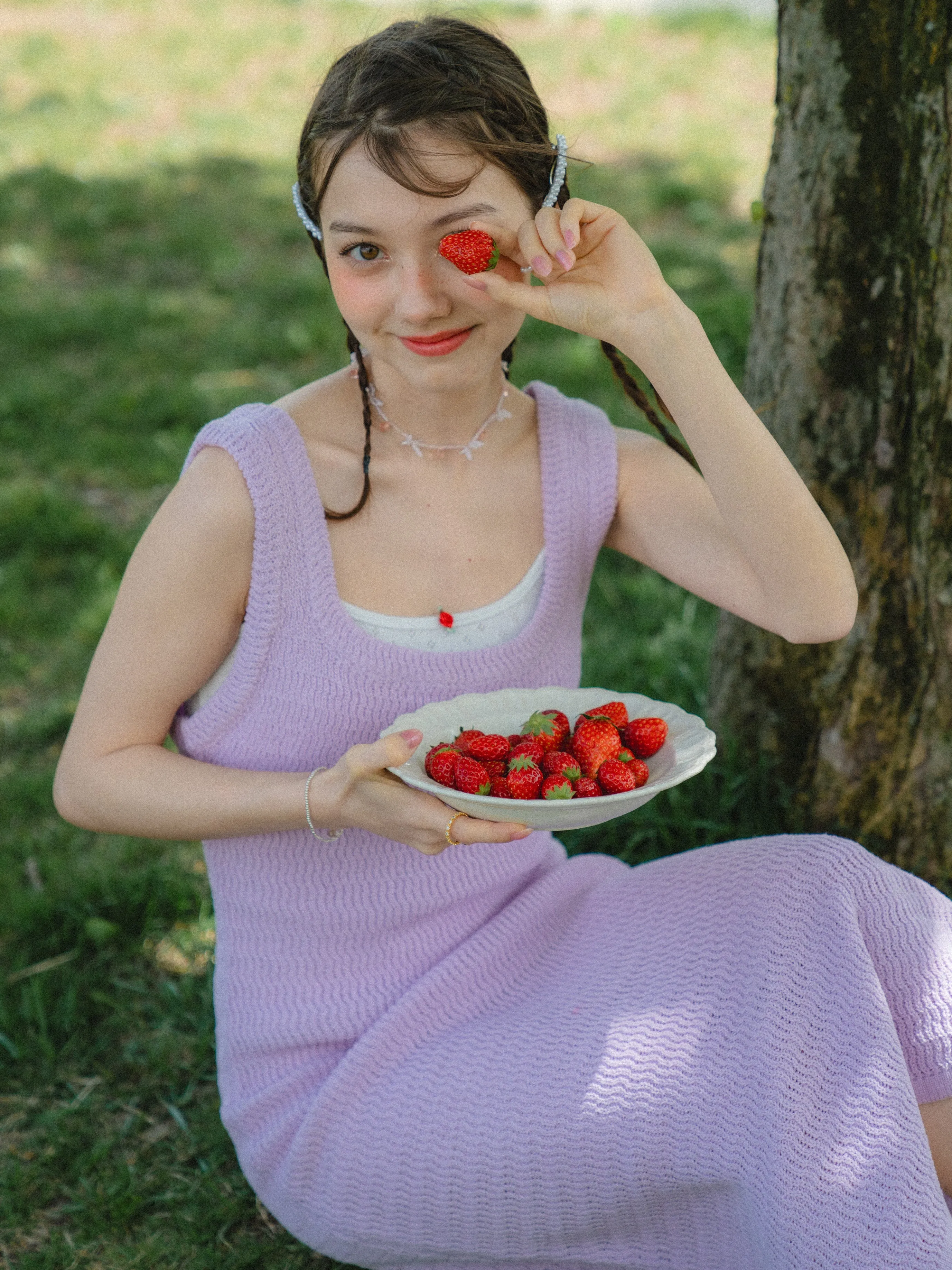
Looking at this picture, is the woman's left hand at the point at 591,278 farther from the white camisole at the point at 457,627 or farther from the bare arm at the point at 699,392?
the white camisole at the point at 457,627

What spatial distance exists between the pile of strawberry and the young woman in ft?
0.21

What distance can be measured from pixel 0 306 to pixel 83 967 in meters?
3.69

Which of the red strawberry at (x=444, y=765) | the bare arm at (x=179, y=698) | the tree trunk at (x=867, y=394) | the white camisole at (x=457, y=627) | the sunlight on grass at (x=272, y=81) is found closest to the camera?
the red strawberry at (x=444, y=765)

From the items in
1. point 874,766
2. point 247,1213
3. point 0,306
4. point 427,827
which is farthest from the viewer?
point 0,306

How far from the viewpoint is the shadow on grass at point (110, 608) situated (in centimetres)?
236

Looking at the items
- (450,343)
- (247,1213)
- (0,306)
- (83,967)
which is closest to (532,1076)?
(247,1213)

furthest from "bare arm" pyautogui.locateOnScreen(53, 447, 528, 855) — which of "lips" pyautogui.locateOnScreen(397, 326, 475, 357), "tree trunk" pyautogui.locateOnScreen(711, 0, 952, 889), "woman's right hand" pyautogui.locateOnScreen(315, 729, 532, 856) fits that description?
"tree trunk" pyautogui.locateOnScreen(711, 0, 952, 889)

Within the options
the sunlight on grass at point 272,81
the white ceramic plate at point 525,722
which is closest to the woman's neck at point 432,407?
the white ceramic plate at point 525,722

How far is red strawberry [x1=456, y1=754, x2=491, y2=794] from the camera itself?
1.72m

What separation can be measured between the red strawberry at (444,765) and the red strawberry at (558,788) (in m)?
0.12

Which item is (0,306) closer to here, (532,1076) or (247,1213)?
(247,1213)

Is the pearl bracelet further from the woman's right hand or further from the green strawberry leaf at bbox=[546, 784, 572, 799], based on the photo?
the green strawberry leaf at bbox=[546, 784, 572, 799]

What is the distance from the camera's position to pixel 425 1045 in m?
1.92

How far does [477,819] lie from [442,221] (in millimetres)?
812
